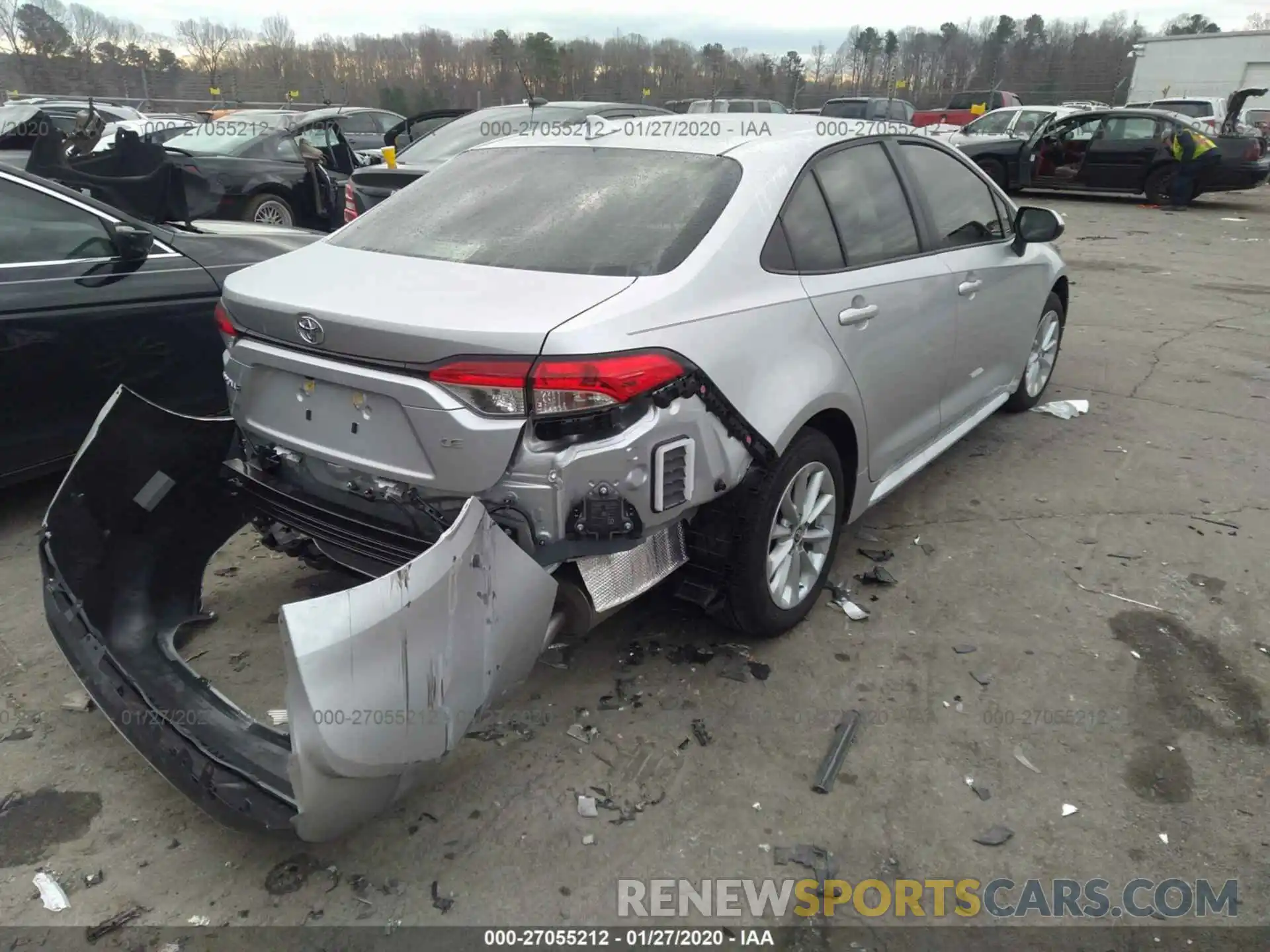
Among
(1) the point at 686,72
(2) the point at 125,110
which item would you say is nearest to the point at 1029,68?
(1) the point at 686,72

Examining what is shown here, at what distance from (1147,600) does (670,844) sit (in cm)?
233

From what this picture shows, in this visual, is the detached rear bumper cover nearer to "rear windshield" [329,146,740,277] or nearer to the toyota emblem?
the toyota emblem

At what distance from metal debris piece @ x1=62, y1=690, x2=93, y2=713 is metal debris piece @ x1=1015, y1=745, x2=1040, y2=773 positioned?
115 inches

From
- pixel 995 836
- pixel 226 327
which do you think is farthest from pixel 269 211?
pixel 995 836

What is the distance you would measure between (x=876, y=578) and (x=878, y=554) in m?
0.23

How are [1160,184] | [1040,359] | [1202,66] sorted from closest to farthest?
[1040,359] < [1160,184] < [1202,66]

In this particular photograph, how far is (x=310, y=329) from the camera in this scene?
8.09 ft

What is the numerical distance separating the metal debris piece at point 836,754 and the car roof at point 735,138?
1.90 meters

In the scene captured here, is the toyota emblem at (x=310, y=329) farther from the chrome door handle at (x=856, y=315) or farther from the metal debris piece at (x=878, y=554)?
the metal debris piece at (x=878, y=554)

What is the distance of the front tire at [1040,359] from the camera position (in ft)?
17.3

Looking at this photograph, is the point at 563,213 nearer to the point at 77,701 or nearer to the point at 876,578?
the point at 876,578

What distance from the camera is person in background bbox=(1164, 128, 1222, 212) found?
14.8m

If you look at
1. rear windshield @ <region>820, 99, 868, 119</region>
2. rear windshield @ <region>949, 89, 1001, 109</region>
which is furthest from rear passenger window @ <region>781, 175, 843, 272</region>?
rear windshield @ <region>949, 89, 1001, 109</region>

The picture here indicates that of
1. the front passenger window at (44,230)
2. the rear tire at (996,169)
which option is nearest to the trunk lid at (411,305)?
the front passenger window at (44,230)
